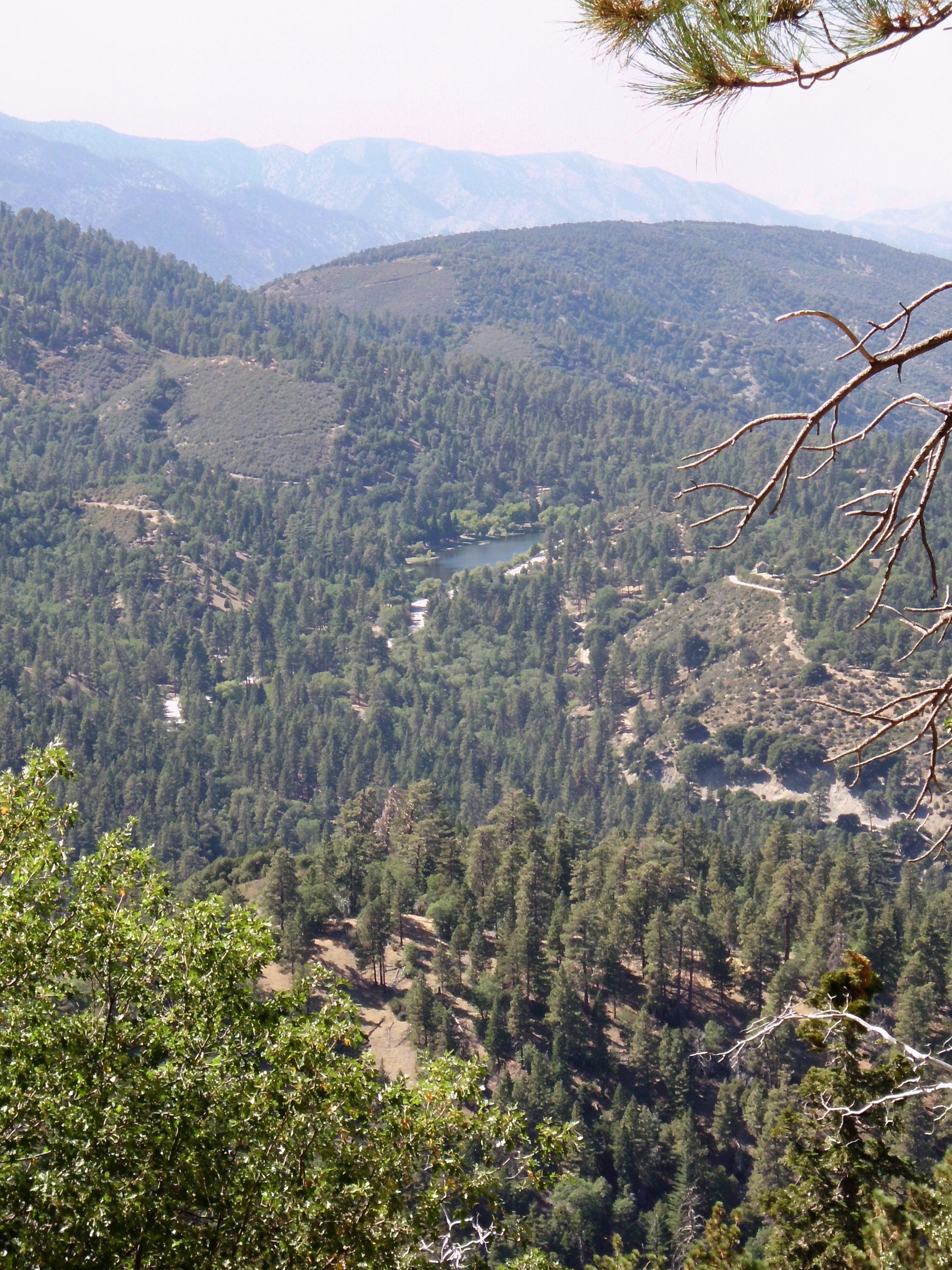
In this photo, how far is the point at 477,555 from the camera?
161000mm

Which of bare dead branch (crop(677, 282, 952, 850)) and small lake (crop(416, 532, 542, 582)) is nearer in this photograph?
bare dead branch (crop(677, 282, 952, 850))

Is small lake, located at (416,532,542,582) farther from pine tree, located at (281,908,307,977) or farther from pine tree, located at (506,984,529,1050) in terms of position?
pine tree, located at (506,984,529,1050)

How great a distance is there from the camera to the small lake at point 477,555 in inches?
5945

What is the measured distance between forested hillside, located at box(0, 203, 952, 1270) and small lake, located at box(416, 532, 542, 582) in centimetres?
386

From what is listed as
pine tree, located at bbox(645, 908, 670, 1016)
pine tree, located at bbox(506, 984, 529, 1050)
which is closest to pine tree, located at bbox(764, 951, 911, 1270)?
pine tree, located at bbox(506, 984, 529, 1050)

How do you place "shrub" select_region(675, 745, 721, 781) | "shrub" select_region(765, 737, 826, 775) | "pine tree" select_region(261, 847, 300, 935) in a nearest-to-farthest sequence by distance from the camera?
"pine tree" select_region(261, 847, 300, 935), "shrub" select_region(765, 737, 826, 775), "shrub" select_region(675, 745, 721, 781)

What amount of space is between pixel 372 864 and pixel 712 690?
222 feet

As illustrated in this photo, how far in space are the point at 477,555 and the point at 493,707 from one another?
2232 inches

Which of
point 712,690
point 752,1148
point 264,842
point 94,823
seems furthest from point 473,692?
point 752,1148

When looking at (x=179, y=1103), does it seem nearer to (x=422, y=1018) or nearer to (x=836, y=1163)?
(x=836, y=1163)

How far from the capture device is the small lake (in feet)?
495

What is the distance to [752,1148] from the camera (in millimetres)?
35531

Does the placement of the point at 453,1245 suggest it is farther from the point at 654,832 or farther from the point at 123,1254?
the point at 654,832

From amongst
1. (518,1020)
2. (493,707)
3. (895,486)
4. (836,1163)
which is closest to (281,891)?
(518,1020)
